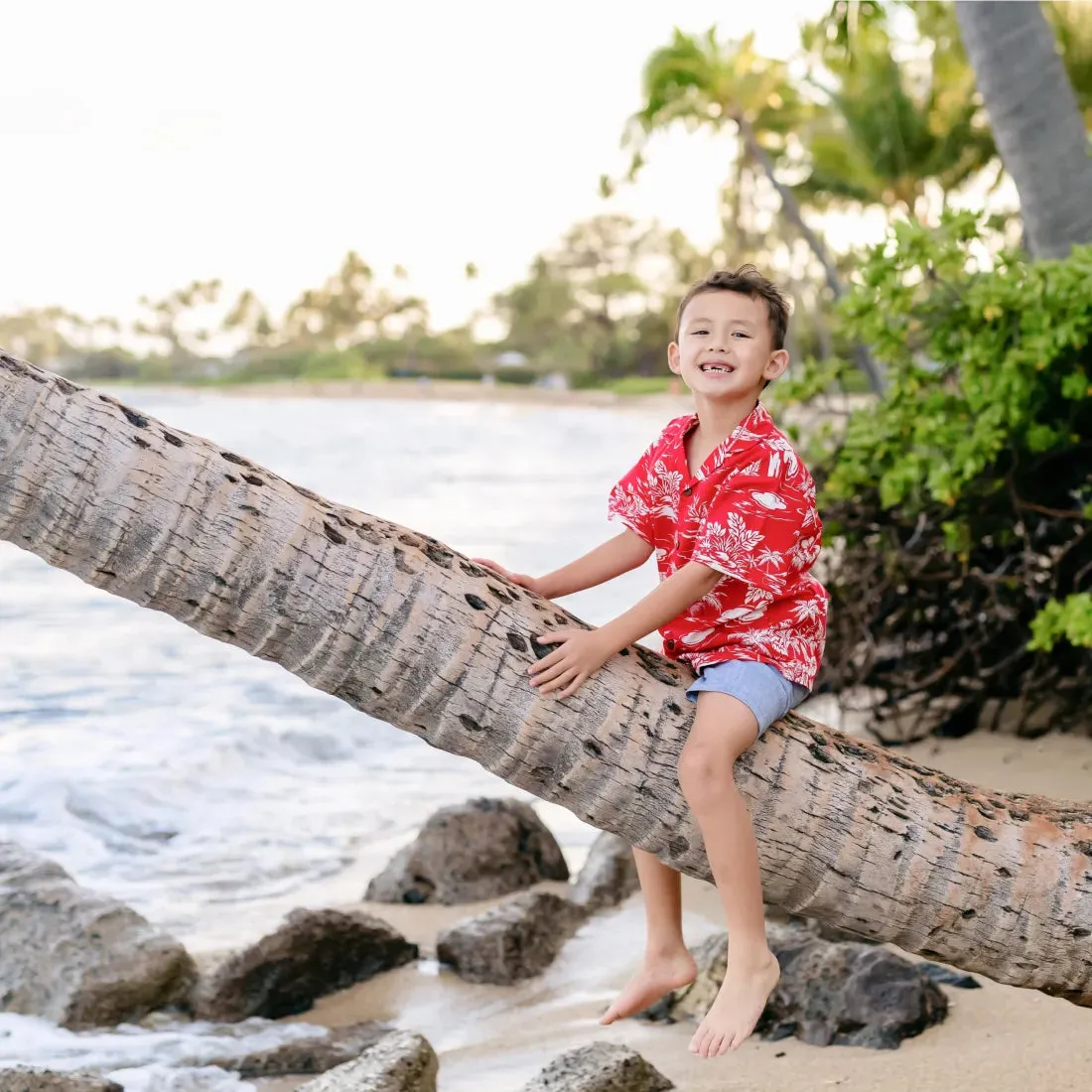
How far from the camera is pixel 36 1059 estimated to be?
4.68 meters

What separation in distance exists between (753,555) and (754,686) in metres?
0.28

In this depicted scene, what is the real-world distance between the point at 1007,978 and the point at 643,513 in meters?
1.23

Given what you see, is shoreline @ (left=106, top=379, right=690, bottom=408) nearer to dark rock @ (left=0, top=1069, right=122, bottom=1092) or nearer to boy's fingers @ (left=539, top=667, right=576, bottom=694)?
dark rock @ (left=0, top=1069, right=122, bottom=1092)

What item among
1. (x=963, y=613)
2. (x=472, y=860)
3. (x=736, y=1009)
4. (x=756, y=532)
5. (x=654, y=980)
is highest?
(x=756, y=532)

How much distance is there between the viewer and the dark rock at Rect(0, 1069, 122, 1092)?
12.9 feet

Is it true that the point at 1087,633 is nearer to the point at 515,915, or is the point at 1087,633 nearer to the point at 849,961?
the point at 849,961

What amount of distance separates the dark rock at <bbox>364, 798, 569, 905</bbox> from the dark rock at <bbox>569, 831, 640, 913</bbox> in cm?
24

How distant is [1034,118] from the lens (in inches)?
248

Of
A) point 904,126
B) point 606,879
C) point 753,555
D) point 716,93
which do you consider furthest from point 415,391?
point 753,555

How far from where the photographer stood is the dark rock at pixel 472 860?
237 inches

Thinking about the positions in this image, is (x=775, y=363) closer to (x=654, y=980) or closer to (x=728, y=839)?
(x=728, y=839)

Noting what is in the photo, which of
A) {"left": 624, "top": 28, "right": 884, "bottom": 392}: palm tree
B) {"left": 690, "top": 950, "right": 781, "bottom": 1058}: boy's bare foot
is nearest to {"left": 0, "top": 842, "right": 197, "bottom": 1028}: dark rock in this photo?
{"left": 690, "top": 950, "right": 781, "bottom": 1058}: boy's bare foot

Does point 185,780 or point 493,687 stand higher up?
point 493,687

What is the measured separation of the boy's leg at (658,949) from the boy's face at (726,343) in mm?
1061
